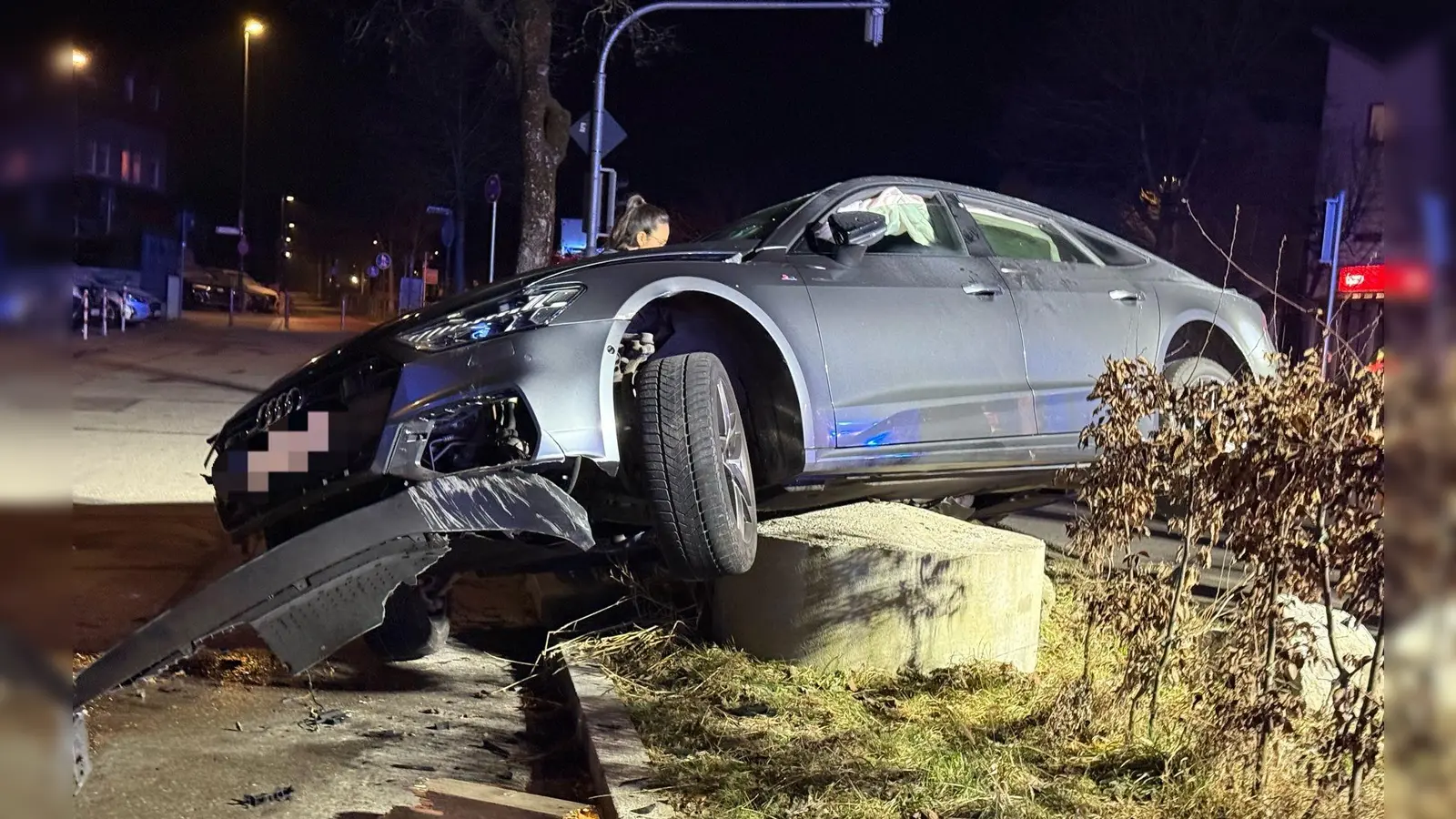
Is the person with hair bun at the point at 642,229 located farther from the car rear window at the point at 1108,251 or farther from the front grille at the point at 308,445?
the front grille at the point at 308,445

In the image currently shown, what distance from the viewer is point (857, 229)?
4.28 meters

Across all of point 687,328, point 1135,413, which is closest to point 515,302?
point 687,328

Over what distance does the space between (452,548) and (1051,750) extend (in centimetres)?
197

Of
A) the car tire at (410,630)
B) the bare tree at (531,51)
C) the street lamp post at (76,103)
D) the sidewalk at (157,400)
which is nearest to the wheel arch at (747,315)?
the car tire at (410,630)

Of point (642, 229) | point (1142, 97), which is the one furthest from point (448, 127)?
point (642, 229)

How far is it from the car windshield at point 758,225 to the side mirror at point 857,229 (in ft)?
0.75

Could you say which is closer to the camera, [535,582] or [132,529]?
[535,582]

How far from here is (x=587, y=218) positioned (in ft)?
39.2

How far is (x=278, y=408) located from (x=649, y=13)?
10.3m

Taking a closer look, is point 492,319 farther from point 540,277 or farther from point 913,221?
point 913,221

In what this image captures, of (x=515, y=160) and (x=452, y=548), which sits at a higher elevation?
(x=515, y=160)

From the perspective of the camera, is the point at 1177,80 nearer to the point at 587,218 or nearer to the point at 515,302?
the point at 587,218

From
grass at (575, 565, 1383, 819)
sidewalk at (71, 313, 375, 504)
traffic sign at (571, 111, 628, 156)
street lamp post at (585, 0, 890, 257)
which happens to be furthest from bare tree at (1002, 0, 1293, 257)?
grass at (575, 565, 1383, 819)

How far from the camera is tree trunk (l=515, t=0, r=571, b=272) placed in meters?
16.2
